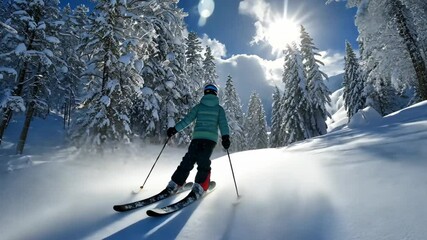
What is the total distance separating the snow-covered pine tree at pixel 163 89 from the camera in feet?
55.1

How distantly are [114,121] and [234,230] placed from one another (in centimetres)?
1072

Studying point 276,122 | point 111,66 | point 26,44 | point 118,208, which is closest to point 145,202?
point 118,208

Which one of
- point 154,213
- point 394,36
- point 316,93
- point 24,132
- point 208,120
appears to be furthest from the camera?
point 316,93

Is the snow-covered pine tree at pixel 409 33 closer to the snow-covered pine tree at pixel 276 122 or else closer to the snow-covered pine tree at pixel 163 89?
the snow-covered pine tree at pixel 163 89

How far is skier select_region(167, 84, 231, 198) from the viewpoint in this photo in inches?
204

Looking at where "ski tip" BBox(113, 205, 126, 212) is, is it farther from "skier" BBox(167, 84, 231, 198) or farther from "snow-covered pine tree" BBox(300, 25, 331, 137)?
"snow-covered pine tree" BBox(300, 25, 331, 137)

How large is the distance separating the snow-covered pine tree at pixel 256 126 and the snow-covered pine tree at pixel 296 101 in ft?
67.3

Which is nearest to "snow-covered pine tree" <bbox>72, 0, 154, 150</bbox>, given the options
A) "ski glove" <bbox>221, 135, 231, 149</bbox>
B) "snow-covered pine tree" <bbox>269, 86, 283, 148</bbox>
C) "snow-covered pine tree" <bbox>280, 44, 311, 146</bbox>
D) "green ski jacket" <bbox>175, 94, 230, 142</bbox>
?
"green ski jacket" <bbox>175, 94, 230, 142</bbox>

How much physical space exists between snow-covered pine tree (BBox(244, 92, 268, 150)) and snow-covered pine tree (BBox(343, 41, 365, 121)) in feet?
48.5

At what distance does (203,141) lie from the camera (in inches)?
220

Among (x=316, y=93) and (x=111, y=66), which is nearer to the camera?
(x=111, y=66)

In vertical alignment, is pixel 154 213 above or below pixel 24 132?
below

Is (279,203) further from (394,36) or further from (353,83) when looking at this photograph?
(353,83)

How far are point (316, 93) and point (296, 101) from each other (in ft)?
6.78
